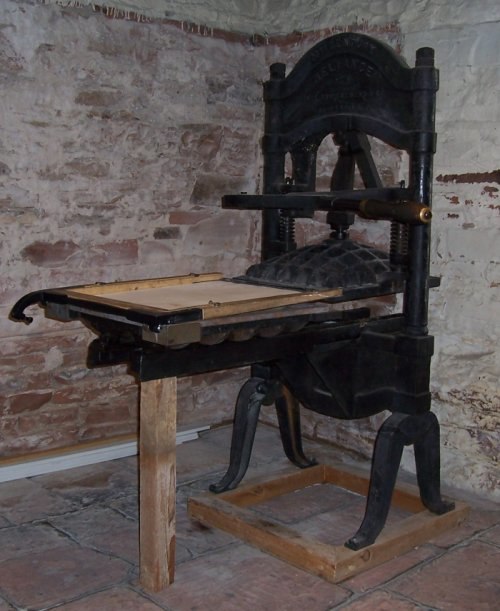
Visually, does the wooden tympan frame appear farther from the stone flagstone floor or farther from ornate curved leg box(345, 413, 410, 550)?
the stone flagstone floor

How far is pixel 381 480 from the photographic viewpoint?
2.67 meters

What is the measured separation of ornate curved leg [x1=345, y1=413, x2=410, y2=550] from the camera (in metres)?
2.67

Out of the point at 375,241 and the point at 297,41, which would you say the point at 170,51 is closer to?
the point at 297,41

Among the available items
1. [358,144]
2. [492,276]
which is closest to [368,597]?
[492,276]

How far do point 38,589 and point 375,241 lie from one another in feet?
6.71

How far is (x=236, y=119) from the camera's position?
4.02 meters

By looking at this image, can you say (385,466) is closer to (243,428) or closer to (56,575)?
(243,428)

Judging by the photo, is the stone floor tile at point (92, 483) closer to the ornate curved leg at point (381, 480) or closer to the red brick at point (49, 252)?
the red brick at point (49, 252)

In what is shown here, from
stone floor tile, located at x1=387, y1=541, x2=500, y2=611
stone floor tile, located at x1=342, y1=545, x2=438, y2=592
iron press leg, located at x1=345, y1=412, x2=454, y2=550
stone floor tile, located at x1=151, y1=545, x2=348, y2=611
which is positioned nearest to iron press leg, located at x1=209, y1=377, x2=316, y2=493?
stone floor tile, located at x1=151, y1=545, x2=348, y2=611

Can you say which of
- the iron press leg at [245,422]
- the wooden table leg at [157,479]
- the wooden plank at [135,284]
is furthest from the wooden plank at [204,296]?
the iron press leg at [245,422]

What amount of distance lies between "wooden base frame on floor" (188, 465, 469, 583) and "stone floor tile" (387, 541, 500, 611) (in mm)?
122

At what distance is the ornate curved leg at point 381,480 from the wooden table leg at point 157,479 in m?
0.64

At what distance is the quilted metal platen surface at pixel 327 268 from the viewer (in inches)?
108

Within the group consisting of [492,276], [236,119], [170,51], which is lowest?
[492,276]
